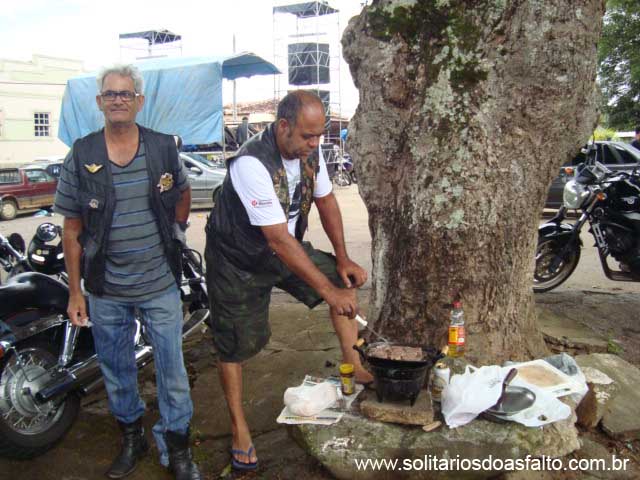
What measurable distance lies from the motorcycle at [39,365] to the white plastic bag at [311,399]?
3.12 feet

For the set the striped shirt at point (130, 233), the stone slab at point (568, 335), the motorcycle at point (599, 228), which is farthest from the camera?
the motorcycle at point (599, 228)

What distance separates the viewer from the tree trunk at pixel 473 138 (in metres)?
3.17

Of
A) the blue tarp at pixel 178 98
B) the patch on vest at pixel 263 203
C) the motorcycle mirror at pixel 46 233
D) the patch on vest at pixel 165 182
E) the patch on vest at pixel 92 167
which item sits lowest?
the motorcycle mirror at pixel 46 233

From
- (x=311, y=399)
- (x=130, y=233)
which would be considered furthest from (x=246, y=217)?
(x=311, y=399)

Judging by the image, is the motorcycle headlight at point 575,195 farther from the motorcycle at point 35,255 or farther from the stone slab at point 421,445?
the motorcycle at point 35,255

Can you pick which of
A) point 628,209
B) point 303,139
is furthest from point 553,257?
point 303,139

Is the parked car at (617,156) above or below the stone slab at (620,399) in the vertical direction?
above

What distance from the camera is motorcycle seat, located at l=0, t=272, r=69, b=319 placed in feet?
10.5

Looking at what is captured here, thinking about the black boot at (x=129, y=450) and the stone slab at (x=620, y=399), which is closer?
the black boot at (x=129, y=450)

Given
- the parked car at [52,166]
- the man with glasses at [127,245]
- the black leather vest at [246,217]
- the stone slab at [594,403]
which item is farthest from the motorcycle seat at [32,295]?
the stone slab at [594,403]

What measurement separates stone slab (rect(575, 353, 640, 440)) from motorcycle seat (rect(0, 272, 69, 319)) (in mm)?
3245

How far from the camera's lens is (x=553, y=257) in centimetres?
576

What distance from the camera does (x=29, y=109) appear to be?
3003 centimetres

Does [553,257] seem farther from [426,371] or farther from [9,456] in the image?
[9,456]
